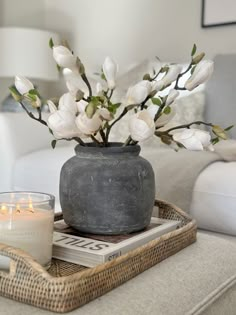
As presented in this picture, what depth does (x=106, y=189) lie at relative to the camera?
84 centimetres

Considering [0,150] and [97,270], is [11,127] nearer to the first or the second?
[0,150]

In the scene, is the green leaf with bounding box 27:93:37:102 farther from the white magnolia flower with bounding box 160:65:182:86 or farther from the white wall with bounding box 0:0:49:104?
the white wall with bounding box 0:0:49:104

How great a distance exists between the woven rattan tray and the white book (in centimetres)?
2

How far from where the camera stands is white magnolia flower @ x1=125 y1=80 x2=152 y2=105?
813mm

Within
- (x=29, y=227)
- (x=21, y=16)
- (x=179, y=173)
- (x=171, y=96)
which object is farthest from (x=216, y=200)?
(x=21, y=16)

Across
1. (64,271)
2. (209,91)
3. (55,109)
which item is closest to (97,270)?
(64,271)

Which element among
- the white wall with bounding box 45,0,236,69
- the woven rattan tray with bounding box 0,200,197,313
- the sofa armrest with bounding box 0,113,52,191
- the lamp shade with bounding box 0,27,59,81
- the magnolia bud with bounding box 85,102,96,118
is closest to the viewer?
the woven rattan tray with bounding box 0,200,197,313

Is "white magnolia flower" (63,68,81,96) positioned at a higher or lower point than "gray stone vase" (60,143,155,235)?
higher

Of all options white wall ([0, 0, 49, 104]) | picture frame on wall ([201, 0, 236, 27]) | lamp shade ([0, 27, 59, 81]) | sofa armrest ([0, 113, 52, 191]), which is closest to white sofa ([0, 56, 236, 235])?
sofa armrest ([0, 113, 52, 191])

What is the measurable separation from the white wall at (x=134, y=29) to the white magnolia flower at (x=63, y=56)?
184 cm

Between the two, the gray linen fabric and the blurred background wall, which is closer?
the gray linen fabric

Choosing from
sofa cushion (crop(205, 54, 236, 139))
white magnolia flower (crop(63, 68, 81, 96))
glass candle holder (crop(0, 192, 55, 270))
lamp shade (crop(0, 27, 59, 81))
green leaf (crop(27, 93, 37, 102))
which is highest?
lamp shade (crop(0, 27, 59, 81))

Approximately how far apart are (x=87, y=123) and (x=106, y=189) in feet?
0.42

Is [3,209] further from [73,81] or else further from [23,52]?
[23,52]
